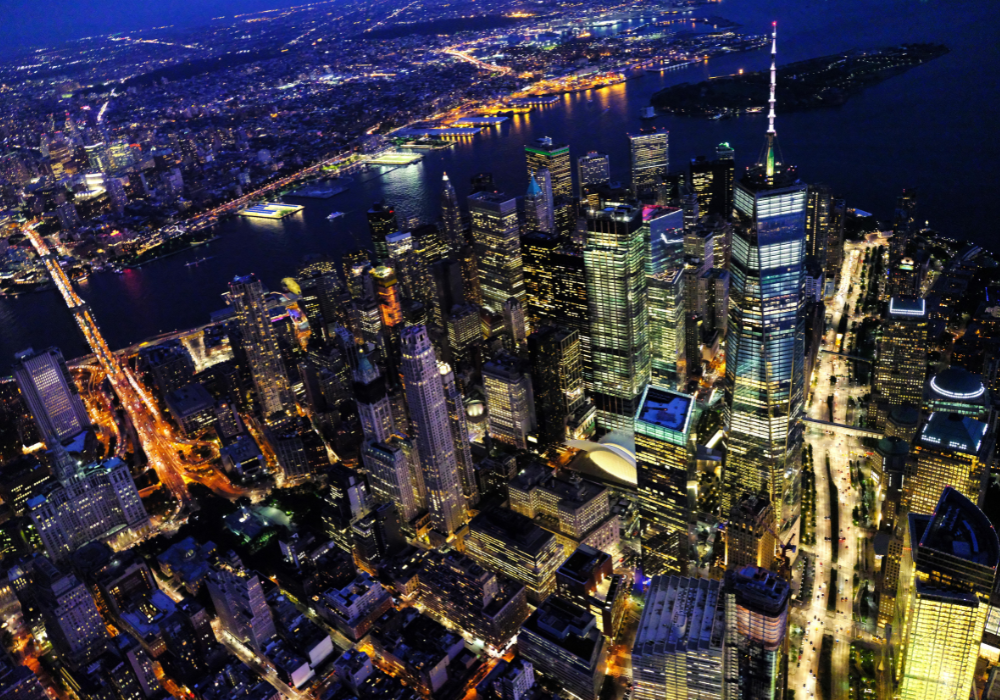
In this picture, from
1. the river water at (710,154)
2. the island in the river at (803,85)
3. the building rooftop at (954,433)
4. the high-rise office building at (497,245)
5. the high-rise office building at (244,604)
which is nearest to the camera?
the building rooftop at (954,433)

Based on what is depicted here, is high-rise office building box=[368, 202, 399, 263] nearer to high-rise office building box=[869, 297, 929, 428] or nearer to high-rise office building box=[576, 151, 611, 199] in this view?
high-rise office building box=[576, 151, 611, 199]

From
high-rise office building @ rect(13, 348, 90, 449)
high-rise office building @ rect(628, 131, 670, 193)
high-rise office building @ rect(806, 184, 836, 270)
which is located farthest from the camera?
high-rise office building @ rect(628, 131, 670, 193)

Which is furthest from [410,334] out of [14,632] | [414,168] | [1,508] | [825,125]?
[825,125]

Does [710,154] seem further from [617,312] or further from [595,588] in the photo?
[595,588]

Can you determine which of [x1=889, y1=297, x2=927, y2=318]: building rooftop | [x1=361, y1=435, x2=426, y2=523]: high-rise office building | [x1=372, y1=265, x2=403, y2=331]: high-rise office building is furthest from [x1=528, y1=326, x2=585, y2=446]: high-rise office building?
[x1=889, y1=297, x2=927, y2=318]: building rooftop

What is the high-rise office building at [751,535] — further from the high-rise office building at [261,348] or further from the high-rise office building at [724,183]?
the high-rise office building at [724,183]

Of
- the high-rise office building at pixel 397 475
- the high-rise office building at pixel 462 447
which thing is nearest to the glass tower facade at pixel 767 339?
the high-rise office building at pixel 462 447

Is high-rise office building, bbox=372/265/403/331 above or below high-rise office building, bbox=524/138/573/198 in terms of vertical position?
below
